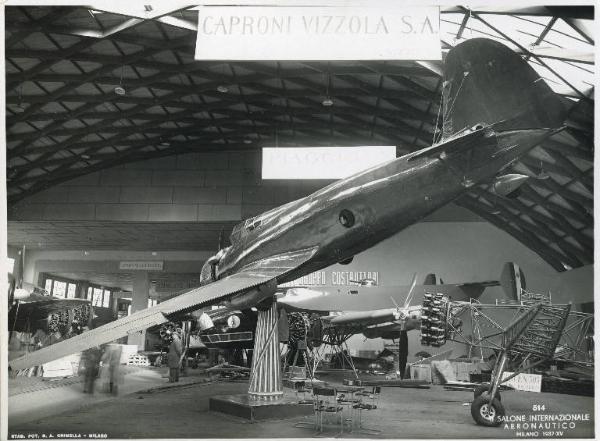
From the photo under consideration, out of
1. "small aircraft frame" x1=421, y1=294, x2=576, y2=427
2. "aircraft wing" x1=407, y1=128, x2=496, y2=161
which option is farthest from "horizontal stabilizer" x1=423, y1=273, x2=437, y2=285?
"aircraft wing" x1=407, y1=128, x2=496, y2=161

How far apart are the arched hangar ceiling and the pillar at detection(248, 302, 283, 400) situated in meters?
2.64

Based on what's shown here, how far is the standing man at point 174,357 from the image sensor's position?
1224cm

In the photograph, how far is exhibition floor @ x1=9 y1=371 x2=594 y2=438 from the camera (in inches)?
183

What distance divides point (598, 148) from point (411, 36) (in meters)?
2.43

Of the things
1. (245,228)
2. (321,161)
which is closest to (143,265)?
(245,228)

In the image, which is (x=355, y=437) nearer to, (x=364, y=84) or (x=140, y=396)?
(x=140, y=396)

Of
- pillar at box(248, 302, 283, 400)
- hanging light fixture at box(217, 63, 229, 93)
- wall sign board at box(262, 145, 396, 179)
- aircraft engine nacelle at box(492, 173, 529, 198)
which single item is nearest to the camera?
aircraft engine nacelle at box(492, 173, 529, 198)

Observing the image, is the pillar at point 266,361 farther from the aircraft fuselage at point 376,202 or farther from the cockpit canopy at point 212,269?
the cockpit canopy at point 212,269

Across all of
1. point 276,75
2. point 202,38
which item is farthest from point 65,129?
point 202,38

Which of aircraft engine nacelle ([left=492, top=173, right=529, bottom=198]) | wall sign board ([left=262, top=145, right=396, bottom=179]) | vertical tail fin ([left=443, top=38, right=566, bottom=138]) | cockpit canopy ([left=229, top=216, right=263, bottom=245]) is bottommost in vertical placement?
cockpit canopy ([left=229, top=216, right=263, bottom=245])

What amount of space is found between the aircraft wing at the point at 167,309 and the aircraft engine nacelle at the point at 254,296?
146 millimetres

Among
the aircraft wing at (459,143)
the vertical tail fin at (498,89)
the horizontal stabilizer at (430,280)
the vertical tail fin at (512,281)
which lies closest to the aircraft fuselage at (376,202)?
the aircraft wing at (459,143)

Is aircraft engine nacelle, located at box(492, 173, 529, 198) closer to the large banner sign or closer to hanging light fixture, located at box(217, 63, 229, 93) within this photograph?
the large banner sign

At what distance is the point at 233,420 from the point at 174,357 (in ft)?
24.8
